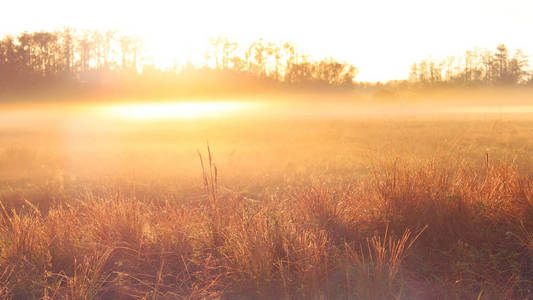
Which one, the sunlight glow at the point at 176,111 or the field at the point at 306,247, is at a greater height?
the sunlight glow at the point at 176,111

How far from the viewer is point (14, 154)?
1102 centimetres

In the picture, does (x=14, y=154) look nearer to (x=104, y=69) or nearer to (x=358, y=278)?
(x=358, y=278)

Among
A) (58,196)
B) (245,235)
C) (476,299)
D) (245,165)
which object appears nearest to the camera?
(476,299)

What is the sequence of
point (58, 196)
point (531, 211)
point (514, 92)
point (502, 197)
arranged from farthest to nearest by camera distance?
point (514, 92) → point (58, 196) → point (502, 197) → point (531, 211)

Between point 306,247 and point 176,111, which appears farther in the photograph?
point 176,111

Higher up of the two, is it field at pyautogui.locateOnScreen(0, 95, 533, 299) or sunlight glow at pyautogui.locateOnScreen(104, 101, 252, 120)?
sunlight glow at pyautogui.locateOnScreen(104, 101, 252, 120)

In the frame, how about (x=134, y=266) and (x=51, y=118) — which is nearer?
(x=134, y=266)

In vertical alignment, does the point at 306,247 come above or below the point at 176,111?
below

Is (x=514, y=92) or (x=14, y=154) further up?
(x=514, y=92)

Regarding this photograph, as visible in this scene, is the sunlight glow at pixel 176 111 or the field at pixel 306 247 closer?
the field at pixel 306 247

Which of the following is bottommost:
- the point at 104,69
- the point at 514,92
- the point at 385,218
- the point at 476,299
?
the point at 476,299

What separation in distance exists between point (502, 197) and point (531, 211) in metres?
0.31

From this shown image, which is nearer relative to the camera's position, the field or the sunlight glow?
the field

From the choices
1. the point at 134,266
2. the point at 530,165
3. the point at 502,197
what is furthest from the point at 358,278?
the point at 530,165
